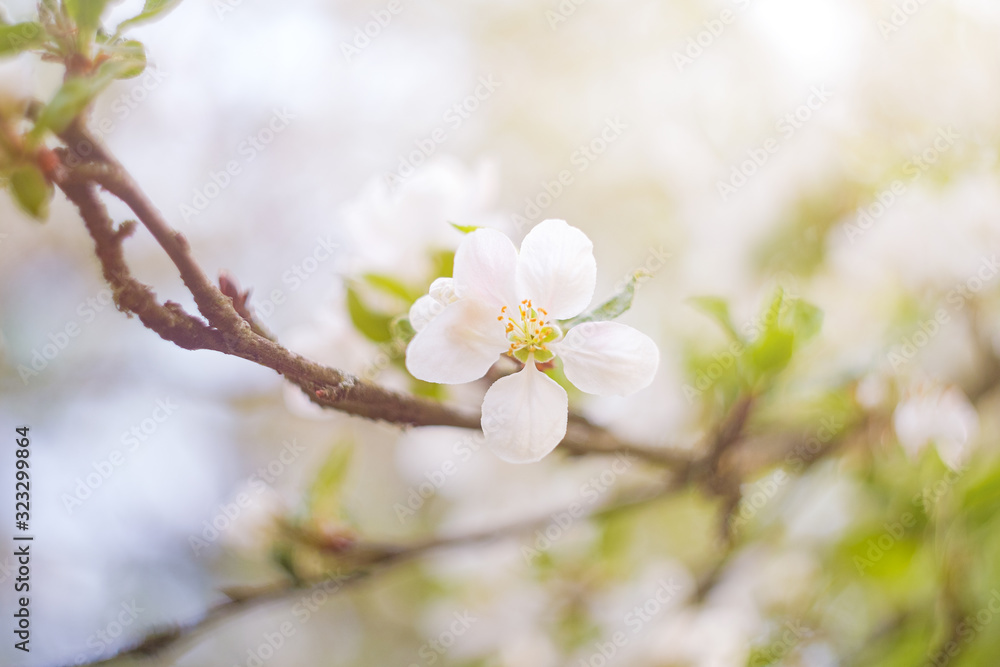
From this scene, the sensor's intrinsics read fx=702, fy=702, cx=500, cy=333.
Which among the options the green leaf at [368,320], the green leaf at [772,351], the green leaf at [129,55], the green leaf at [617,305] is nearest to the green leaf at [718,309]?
the green leaf at [772,351]

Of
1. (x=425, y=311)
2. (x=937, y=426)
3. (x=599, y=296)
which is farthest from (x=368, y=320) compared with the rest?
(x=599, y=296)

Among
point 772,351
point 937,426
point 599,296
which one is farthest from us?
point 599,296

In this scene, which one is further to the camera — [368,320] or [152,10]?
[368,320]

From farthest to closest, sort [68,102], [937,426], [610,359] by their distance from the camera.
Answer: [937,426], [610,359], [68,102]

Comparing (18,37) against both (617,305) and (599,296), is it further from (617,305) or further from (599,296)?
(599,296)

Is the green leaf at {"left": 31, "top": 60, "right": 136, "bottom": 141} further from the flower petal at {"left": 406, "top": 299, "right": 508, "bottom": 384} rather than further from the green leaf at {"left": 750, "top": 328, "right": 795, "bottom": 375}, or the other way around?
the green leaf at {"left": 750, "top": 328, "right": 795, "bottom": 375}

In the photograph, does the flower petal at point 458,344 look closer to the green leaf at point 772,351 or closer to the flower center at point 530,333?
the flower center at point 530,333

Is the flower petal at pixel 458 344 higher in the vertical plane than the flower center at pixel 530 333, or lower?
lower
